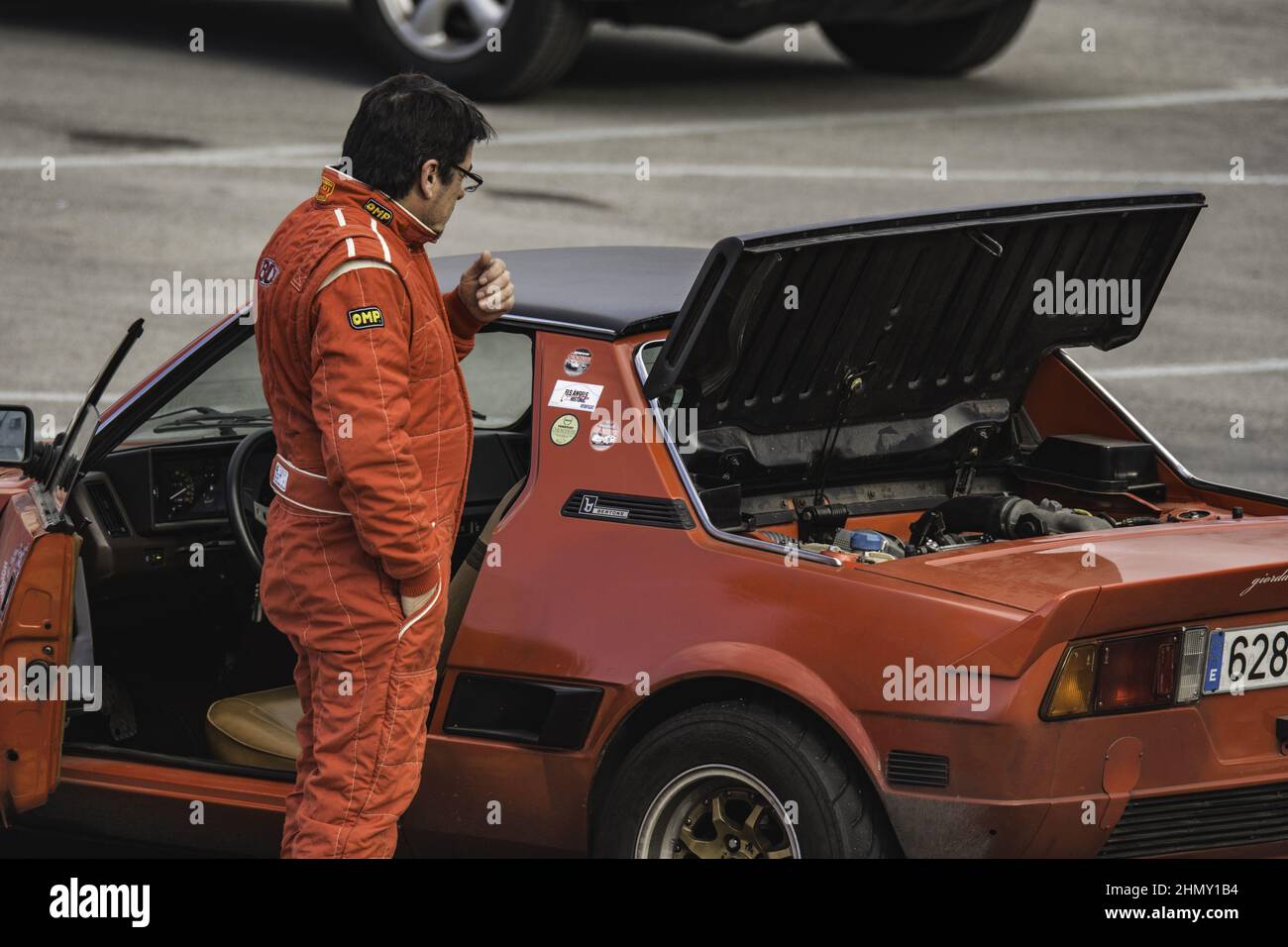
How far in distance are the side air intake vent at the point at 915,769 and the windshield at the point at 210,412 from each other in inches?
84.7

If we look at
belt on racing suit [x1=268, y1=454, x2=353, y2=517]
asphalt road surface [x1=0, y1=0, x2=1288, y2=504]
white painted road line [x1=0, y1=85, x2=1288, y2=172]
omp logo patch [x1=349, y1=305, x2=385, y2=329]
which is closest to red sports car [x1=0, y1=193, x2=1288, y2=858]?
belt on racing suit [x1=268, y1=454, x2=353, y2=517]

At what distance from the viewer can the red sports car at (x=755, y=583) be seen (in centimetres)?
378

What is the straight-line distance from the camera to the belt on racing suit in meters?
3.90

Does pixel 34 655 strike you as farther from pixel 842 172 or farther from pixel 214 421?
pixel 842 172

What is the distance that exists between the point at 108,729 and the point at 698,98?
999cm

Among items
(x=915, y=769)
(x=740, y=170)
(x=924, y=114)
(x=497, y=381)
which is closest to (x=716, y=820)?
(x=915, y=769)

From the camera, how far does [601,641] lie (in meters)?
4.11

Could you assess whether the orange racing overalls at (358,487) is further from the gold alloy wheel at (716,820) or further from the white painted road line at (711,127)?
the white painted road line at (711,127)

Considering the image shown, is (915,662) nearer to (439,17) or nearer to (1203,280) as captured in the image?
(1203,280)

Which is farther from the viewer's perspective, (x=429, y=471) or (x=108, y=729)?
(x=108, y=729)

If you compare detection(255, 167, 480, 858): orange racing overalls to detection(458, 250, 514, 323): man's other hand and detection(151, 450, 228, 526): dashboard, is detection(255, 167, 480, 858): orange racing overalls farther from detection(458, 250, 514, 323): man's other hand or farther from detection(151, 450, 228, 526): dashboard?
detection(151, 450, 228, 526): dashboard

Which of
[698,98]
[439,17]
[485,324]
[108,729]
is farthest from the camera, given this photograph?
[698,98]

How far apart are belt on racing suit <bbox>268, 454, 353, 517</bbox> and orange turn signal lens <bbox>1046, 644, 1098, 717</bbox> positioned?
4.58 feet
